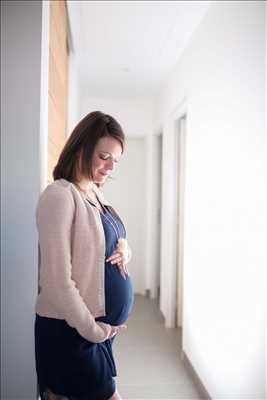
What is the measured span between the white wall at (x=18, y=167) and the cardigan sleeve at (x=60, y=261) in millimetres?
307

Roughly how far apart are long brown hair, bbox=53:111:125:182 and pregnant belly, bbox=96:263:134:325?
307 millimetres

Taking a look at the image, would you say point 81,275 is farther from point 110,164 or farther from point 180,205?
point 180,205

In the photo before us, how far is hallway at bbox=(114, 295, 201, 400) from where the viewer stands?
228 cm

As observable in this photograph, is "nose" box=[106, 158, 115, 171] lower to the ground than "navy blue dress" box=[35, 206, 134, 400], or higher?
higher

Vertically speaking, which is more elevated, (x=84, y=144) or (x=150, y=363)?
(x=84, y=144)

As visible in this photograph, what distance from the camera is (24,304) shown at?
128cm

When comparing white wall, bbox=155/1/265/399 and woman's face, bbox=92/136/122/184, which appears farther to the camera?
white wall, bbox=155/1/265/399

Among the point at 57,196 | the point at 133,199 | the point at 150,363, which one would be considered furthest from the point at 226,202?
the point at 133,199

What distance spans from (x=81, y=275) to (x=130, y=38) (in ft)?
7.25

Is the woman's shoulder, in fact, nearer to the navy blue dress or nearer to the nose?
the nose

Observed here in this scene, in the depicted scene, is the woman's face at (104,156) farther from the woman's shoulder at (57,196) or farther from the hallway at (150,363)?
the hallway at (150,363)

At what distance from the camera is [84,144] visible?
43.4 inches

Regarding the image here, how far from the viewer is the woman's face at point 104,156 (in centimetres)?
111

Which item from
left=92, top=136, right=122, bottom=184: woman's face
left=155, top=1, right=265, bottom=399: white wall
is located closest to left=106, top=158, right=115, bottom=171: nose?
left=92, top=136, right=122, bottom=184: woman's face
